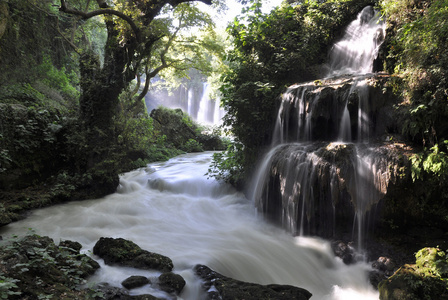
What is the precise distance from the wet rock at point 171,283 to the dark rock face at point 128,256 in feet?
1.06

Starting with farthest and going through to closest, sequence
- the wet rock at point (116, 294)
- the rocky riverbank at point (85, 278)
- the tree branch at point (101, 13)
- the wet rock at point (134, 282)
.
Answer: the tree branch at point (101, 13) < the wet rock at point (134, 282) < the wet rock at point (116, 294) < the rocky riverbank at point (85, 278)

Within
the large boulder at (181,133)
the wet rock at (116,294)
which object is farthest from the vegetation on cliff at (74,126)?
the large boulder at (181,133)

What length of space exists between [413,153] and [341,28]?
258 inches

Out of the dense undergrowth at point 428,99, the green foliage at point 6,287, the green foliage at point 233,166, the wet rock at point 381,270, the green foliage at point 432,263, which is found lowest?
the wet rock at point 381,270

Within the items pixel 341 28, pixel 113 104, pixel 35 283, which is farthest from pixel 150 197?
pixel 341 28

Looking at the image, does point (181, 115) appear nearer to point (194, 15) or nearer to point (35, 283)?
point (194, 15)

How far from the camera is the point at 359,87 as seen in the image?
6180mm

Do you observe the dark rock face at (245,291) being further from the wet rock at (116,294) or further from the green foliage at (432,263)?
the green foliage at (432,263)

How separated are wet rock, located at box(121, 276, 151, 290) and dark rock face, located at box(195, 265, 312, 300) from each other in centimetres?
85

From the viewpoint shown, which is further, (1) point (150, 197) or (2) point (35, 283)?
(1) point (150, 197)

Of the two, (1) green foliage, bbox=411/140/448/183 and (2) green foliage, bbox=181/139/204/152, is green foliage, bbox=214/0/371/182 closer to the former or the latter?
(1) green foliage, bbox=411/140/448/183

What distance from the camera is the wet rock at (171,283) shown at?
354cm

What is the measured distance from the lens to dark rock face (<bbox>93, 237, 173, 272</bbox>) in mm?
4090

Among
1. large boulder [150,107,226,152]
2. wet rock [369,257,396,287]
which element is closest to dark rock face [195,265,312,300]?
wet rock [369,257,396,287]
